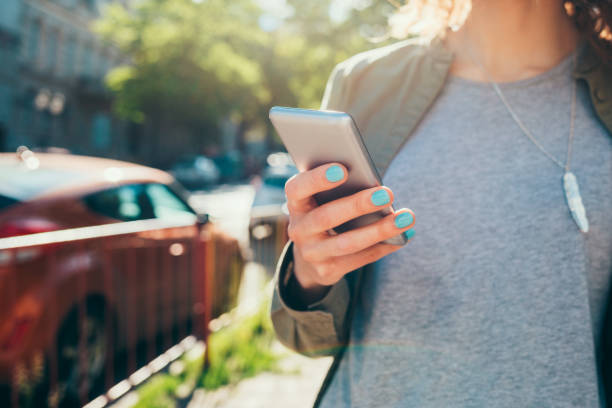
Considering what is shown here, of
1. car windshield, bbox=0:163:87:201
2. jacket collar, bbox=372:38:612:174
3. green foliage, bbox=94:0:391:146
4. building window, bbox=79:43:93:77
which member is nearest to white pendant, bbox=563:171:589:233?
jacket collar, bbox=372:38:612:174

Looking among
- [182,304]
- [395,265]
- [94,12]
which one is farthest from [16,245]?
[94,12]

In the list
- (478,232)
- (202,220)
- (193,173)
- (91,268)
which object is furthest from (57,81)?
(478,232)

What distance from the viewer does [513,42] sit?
4.88ft

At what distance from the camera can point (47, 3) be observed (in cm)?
2973

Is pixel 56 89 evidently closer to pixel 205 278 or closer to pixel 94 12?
pixel 94 12

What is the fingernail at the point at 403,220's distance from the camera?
1.03 metres

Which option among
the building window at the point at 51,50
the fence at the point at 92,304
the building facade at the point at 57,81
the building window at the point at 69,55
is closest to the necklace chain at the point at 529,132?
the fence at the point at 92,304

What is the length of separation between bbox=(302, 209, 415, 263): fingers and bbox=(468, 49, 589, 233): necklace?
18.3 inches

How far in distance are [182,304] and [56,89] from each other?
29015mm

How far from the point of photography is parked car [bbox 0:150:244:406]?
325 centimetres

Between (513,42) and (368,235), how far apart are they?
757mm

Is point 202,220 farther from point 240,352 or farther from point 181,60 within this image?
point 181,60

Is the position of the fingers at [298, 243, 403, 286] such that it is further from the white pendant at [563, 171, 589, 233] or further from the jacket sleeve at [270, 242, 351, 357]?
the white pendant at [563, 171, 589, 233]

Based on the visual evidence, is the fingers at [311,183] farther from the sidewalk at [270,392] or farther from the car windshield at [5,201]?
the car windshield at [5,201]
